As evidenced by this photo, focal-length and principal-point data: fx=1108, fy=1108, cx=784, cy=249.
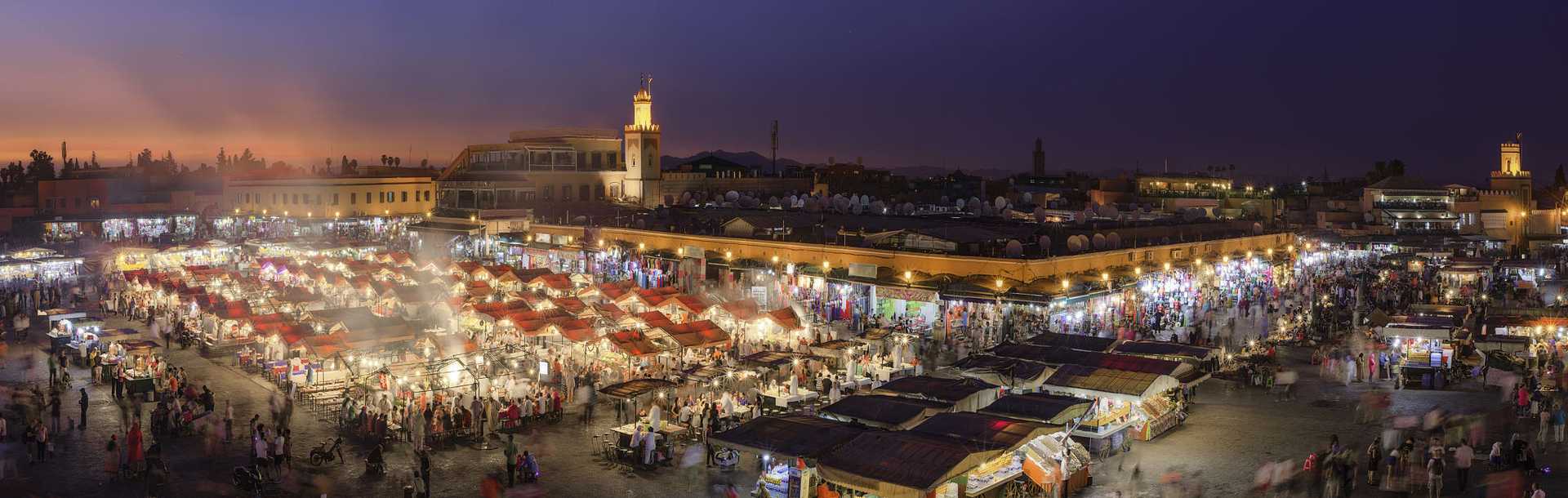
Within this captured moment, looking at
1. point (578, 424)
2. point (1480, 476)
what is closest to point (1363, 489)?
point (1480, 476)

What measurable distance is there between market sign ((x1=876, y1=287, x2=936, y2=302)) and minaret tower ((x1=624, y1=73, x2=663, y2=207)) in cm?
3075

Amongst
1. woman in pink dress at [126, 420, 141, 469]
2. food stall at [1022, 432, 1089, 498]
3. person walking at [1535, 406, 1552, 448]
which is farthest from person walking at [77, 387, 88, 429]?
person walking at [1535, 406, 1552, 448]

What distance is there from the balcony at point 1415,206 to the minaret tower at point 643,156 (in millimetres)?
42442

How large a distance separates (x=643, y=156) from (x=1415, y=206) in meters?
44.9

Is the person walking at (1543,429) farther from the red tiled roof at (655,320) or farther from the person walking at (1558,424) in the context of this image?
the red tiled roof at (655,320)

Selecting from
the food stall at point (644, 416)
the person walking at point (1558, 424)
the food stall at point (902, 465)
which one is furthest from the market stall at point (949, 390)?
the person walking at point (1558, 424)

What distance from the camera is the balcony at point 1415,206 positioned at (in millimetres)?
64375

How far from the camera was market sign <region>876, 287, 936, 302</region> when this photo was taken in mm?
28859

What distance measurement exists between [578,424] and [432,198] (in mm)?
45054

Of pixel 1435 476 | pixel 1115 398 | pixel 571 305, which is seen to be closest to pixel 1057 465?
pixel 1115 398

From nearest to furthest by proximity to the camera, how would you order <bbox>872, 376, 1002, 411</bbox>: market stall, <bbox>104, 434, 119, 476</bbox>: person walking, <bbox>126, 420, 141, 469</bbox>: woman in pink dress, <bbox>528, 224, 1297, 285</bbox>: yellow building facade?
<bbox>126, 420, 141, 469</bbox>: woman in pink dress → <bbox>104, 434, 119, 476</bbox>: person walking → <bbox>872, 376, 1002, 411</bbox>: market stall → <bbox>528, 224, 1297, 285</bbox>: yellow building facade

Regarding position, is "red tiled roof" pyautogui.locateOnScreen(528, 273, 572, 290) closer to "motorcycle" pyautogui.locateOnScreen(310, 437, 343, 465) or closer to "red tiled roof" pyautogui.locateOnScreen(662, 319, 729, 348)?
"red tiled roof" pyautogui.locateOnScreen(662, 319, 729, 348)

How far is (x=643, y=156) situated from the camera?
59.8 metres

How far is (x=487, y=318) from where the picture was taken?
25.0m
